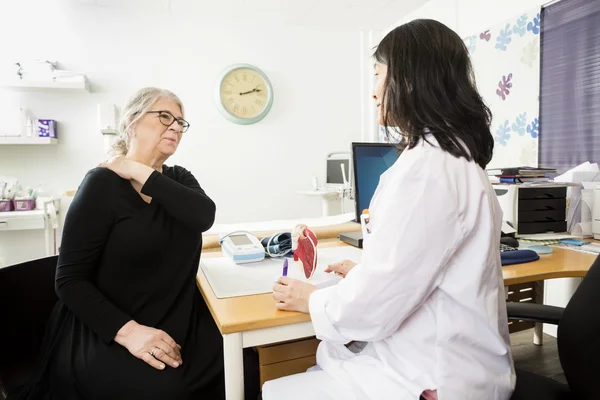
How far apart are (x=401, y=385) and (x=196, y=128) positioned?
3.82 m

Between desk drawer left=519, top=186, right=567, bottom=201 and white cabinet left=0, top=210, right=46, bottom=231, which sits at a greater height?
desk drawer left=519, top=186, right=567, bottom=201

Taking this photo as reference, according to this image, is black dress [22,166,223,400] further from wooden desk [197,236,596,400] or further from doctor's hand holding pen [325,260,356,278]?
doctor's hand holding pen [325,260,356,278]

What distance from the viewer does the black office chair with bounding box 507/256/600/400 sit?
84cm

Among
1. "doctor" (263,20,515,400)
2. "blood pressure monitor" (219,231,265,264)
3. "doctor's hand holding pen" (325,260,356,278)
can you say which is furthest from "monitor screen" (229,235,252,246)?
"doctor" (263,20,515,400)

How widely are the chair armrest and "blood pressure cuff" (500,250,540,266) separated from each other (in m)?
0.22

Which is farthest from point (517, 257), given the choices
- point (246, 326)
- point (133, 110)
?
point (133, 110)

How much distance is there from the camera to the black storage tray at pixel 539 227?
1.83 m

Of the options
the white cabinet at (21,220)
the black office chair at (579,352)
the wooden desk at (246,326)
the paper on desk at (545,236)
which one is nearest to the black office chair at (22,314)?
the wooden desk at (246,326)

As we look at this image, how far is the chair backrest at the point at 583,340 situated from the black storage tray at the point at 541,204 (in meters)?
0.98

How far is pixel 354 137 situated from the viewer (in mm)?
4816

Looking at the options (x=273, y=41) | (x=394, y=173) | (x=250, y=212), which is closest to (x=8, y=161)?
(x=250, y=212)

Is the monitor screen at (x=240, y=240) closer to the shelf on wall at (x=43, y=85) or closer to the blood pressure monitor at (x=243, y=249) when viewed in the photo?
the blood pressure monitor at (x=243, y=249)

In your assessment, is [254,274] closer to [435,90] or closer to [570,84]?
[435,90]

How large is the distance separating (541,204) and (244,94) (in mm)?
3186
